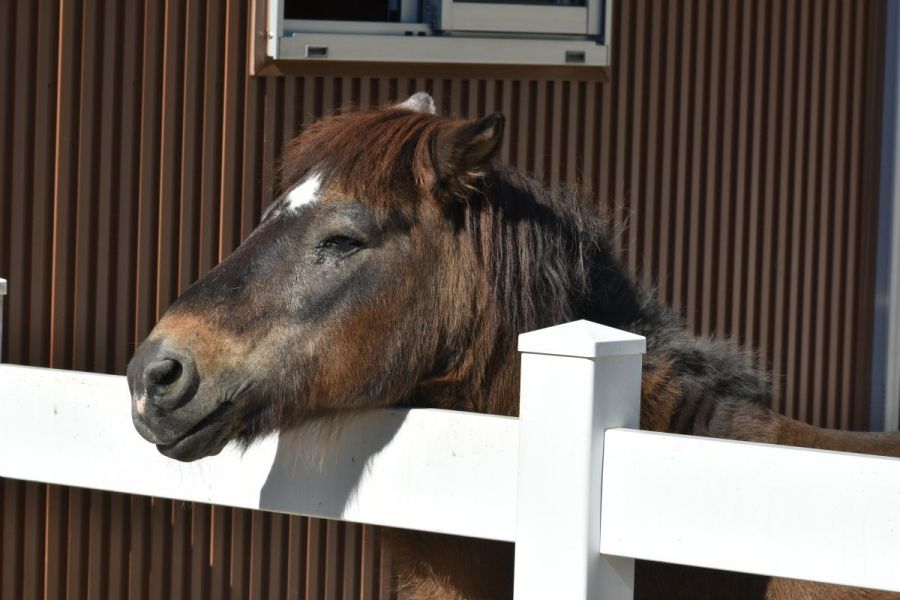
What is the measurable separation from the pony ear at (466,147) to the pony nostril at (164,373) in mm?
696

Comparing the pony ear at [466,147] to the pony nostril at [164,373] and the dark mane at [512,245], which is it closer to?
the dark mane at [512,245]

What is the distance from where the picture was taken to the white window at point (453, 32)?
449 centimetres

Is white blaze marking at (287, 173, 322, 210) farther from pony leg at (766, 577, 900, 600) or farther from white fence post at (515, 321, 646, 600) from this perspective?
pony leg at (766, 577, 900, 600)

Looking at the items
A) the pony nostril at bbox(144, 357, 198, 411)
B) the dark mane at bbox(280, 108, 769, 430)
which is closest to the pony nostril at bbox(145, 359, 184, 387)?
the pony nostril at bbox(144, 357, 198, 411)

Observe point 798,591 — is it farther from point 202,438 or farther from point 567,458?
point 202,438

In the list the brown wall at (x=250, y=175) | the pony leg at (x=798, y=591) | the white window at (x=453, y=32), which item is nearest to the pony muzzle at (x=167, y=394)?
the pony leg at (x=798, y=591)

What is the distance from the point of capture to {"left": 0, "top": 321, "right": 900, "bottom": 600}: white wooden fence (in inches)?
69.9

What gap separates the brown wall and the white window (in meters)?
0.10

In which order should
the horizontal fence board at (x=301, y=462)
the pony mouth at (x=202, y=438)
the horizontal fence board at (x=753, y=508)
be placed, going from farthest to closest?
the pony mouth at (x=202, y=438), the horizontal fence board at (x=301, y=462), the horizontal fence board at (x=753, y=508)

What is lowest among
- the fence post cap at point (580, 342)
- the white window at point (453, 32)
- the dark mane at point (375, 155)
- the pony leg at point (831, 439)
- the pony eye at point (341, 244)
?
the pony leg at point (831, 439)

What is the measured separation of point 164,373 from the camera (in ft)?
7.19

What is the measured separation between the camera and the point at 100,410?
2.55m

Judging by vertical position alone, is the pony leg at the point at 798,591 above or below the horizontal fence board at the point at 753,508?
below

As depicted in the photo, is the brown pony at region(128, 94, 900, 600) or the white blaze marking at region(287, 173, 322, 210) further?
Result: the white blaze marking at region(287, 173, 322, 210)
